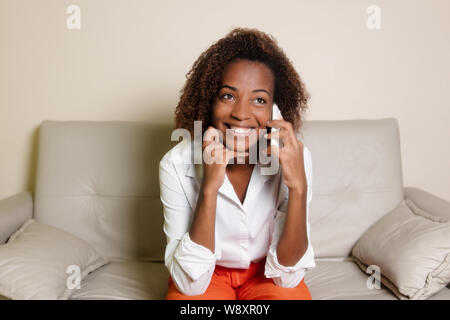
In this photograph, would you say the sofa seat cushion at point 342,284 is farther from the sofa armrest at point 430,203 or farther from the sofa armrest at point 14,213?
the sofa armrest at point 14,213

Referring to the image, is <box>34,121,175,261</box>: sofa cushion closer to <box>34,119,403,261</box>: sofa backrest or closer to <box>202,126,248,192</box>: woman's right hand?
<box>34,119,403,261</box>: sofa backrest

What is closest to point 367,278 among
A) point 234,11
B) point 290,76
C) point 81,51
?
point 290,76

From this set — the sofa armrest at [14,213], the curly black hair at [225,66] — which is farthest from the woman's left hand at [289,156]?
the sofa armrest at [14,213]

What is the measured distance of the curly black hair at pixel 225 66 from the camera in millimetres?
1337

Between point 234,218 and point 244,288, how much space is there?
22 cm

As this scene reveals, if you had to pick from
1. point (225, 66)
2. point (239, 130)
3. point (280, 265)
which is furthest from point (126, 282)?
point (225, 66)

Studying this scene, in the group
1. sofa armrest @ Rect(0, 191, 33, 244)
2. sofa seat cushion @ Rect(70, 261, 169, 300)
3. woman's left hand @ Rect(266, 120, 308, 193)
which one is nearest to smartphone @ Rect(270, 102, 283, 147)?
woman's left hand @ Rect(266, 120, 308, 193)

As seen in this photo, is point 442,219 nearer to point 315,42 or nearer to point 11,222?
point 315,42

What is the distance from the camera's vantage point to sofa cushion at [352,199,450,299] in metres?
1.44

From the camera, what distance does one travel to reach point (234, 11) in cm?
202

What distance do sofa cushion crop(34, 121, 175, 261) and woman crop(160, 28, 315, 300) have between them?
44 centimetres

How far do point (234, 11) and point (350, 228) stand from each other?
1.11 metres

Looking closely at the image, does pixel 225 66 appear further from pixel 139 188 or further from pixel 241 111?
pixel 139 188

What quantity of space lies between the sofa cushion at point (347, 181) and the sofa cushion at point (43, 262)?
95 cm
